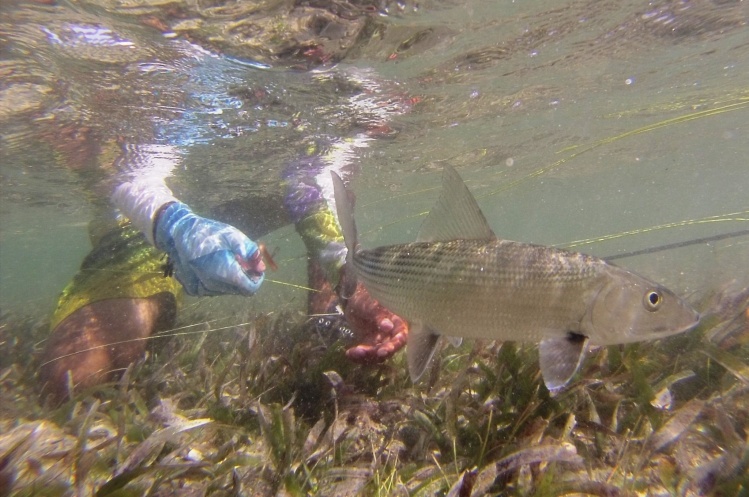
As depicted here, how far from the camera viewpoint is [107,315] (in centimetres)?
585

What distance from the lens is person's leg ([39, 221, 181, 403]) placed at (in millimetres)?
5090

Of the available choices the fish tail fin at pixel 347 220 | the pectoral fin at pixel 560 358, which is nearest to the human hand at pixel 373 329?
the fish tail fin at pixel 347 220

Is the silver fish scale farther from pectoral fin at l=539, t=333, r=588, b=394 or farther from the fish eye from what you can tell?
the fish eye

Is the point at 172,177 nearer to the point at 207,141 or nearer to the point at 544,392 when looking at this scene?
the point at 207,141

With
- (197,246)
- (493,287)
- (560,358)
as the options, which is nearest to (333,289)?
(197,246)

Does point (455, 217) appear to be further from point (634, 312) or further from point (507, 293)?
point (634, 312)

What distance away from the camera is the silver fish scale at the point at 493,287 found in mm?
2275

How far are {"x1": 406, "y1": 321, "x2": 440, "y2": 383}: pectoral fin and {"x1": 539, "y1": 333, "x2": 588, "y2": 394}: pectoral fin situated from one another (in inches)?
28.6

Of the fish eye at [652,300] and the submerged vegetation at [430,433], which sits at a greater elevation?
the fish eye at [652,300]

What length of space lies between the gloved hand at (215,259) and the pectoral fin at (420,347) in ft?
8.31

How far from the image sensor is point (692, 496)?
88.8 inches

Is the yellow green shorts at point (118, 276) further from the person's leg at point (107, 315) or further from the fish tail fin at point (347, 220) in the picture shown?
the fish tail fin at point (347, 220)

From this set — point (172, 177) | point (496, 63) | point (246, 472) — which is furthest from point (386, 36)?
point (172, 177)

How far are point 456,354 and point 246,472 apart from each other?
2722mm
